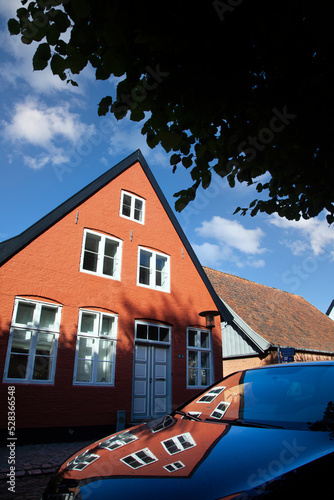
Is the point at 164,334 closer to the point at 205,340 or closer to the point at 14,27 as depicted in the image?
the point at 205,340

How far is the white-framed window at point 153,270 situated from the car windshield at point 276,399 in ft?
26.0

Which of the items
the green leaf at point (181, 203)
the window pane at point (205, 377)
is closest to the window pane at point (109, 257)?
the window pane at point (205, 377)

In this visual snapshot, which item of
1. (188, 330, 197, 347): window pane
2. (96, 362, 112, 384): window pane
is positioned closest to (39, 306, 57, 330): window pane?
(96, 362, 112, 384): window pane

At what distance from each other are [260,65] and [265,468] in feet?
10.9

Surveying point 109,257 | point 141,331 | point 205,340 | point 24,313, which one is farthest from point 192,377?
point 24,313

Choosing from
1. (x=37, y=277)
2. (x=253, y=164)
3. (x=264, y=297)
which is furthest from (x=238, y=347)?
(x=253, y=164)

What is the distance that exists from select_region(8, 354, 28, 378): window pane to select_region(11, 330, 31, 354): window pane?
0.45 feet

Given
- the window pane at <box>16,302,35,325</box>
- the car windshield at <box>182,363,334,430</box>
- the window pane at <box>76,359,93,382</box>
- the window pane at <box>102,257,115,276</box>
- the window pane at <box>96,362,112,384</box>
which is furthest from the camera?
the window pane at <box>102,257,115,276</box>

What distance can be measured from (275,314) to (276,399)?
17452 mm

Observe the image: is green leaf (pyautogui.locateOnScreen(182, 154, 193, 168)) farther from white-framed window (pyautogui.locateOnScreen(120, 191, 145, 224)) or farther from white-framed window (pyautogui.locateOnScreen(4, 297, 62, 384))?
white-framed window (pyautogui.locateOnScreen(120, 191, 145, 224))

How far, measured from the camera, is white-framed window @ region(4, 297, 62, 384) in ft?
25.6

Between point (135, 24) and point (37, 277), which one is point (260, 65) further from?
point (37, 277)

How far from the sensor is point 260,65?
10.5 ft

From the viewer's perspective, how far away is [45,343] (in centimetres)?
834
